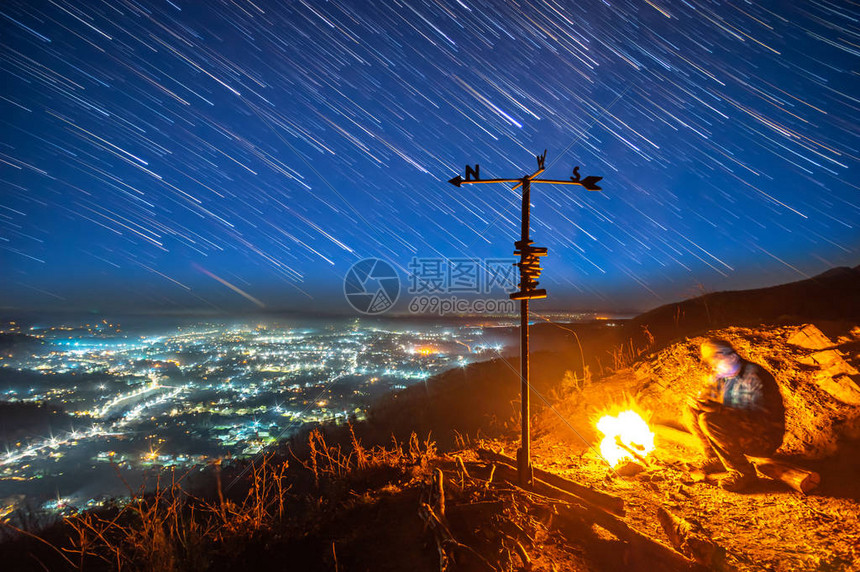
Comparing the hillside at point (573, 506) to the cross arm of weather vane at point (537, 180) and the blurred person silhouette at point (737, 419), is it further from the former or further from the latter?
the cross arm of weather vane at point (537, 180)

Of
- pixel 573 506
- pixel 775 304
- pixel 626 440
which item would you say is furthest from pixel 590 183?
pixel 775 304

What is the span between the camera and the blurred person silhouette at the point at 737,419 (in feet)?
19.8

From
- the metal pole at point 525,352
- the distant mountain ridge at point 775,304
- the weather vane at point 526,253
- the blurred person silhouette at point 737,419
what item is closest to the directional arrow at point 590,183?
the weather vane at point 526,253

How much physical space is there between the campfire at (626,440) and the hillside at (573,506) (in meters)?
0.21

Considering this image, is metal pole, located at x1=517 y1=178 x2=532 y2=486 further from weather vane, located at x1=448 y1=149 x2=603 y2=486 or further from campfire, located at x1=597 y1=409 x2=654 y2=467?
campfire, located at x1=597 y1=409 x2=654 y2=467

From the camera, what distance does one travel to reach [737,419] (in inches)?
249

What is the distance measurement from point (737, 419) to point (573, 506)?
14.3 feet

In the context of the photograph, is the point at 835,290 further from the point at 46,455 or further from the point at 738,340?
the point at 46,455

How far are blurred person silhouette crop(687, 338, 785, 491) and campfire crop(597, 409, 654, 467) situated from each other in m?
0.90

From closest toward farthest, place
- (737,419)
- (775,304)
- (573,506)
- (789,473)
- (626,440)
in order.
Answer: (573,506) → (789,473) → (737,419) → (626,440) → (775,304)

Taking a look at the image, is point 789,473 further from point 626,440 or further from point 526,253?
point 526,253

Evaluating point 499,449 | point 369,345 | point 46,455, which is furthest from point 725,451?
point 369,345

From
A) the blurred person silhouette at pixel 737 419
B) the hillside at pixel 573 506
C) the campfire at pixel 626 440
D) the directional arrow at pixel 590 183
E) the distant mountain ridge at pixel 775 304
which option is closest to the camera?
the hillside at pixel 573 506

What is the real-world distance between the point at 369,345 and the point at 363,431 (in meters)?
47.2
